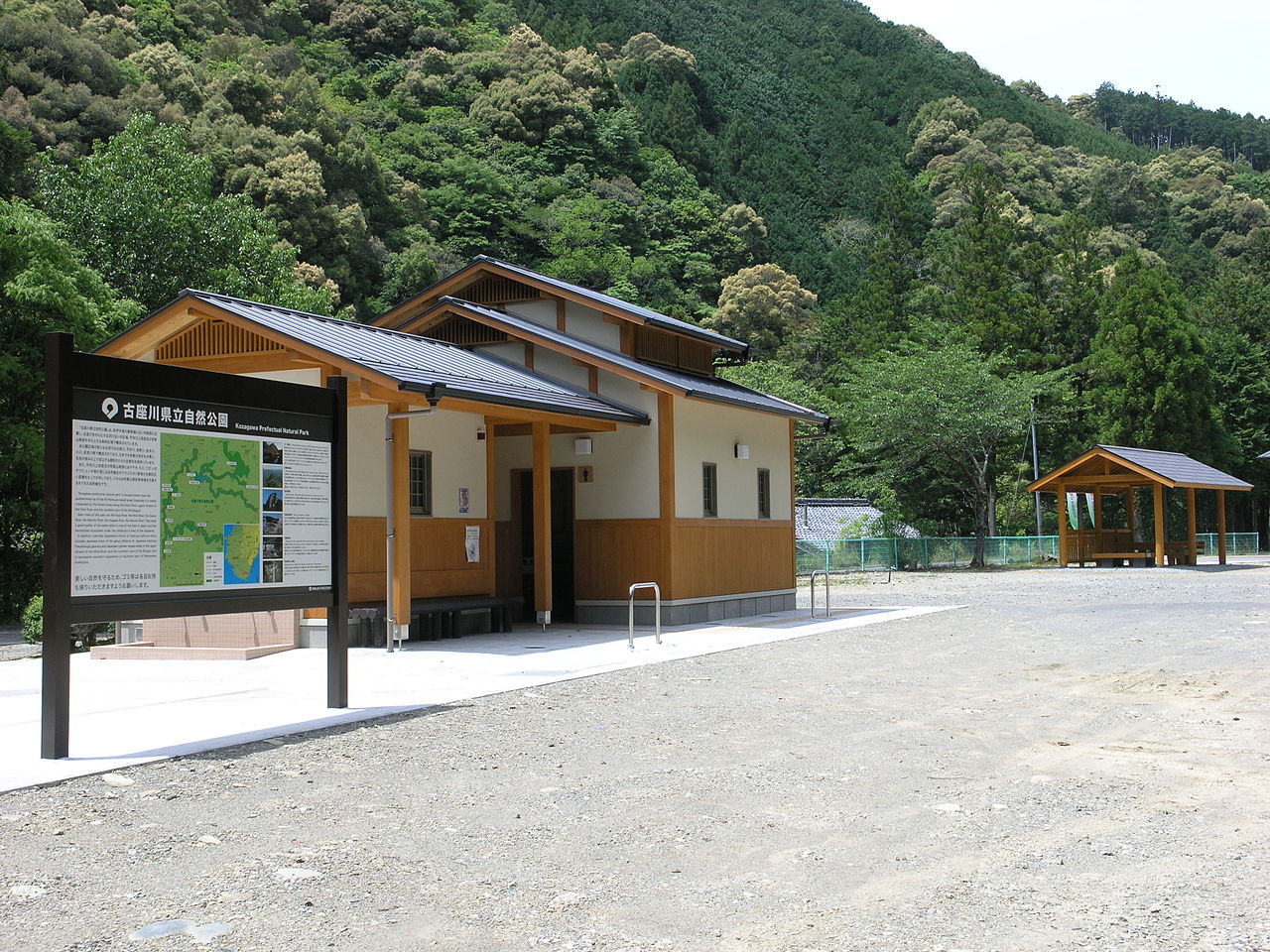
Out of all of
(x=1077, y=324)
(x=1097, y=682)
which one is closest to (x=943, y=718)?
(x=1097, y=682)

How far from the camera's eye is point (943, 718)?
8961mm

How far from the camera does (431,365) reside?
15156 mm

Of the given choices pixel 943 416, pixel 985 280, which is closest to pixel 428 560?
pixel 943 416

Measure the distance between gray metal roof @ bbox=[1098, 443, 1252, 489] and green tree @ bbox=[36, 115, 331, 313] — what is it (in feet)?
84.6

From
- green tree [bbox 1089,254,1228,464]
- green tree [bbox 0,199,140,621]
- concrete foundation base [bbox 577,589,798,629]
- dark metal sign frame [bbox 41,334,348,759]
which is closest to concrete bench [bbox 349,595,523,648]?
concrete foundation base [bbox 577,589,798,629]

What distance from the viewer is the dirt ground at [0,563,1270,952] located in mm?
4398

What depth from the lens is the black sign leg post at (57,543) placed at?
7395mm

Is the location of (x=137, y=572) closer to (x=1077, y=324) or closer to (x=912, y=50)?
(x=1077, y=324)

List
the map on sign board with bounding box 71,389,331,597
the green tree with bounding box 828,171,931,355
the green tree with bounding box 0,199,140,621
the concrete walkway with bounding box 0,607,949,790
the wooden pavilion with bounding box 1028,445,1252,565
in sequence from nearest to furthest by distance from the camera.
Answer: the map on sign board with bounding box 71,389,331,597, the concrete walkway with bounding box 0,607,949,790, the green tree with bounding box 0,199,140,621, the wooden pavilion with bounding box 1028,445,1252,565, the green tree with bounding box 828,171,931,355

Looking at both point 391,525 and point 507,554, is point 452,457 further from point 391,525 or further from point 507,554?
point 507,554

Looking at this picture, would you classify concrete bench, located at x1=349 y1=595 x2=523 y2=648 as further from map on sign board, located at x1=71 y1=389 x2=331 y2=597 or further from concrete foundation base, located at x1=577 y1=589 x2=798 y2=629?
map on sign board, located at x1=71 y1=389 x2=331 y2=597

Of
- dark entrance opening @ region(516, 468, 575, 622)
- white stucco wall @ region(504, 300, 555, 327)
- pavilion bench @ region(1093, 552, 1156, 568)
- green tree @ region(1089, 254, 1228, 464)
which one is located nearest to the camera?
dark entrance opening @ region(516, 468, 575, 622)

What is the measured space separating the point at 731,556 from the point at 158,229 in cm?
2007

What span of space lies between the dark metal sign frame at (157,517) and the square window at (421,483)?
20.6 ft
